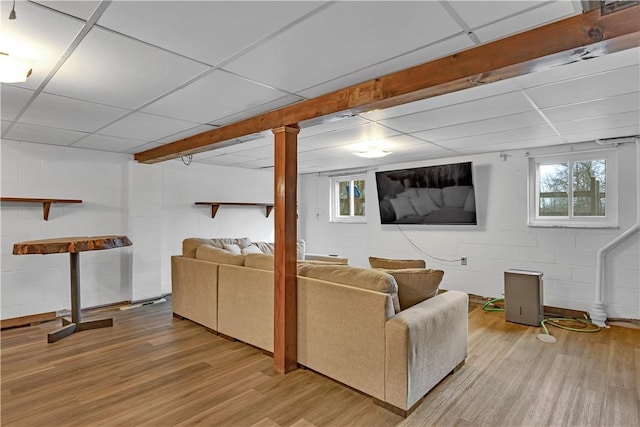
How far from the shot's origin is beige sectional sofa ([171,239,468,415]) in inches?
88.4

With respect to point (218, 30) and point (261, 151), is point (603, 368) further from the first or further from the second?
point (261, 151)

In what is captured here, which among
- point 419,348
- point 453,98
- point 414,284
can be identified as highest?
point 453,98

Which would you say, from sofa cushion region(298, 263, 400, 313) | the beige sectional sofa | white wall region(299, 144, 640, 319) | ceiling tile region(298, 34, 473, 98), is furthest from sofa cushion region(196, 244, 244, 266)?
white wall region(299, 144, 640, 319)

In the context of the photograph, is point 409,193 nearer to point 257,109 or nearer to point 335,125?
point 335,125

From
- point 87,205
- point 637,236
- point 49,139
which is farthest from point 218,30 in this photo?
point 637,236

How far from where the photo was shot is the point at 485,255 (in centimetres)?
501

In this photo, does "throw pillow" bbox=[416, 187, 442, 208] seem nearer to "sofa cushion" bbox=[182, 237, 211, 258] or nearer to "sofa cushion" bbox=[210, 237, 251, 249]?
"sofa cushion" bbox=[210, 237, 251, 249]

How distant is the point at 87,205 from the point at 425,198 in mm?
4745

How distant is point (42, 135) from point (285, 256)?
3.13m

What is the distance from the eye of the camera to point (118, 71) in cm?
211

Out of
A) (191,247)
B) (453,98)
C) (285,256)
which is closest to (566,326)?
(453,98)

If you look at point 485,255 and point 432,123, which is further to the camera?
point 485,255

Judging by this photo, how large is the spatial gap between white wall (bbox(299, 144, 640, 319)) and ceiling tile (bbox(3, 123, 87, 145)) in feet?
14.4

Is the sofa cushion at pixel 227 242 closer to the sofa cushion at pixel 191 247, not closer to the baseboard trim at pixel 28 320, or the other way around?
the sofa cushion at pixel 191 247
